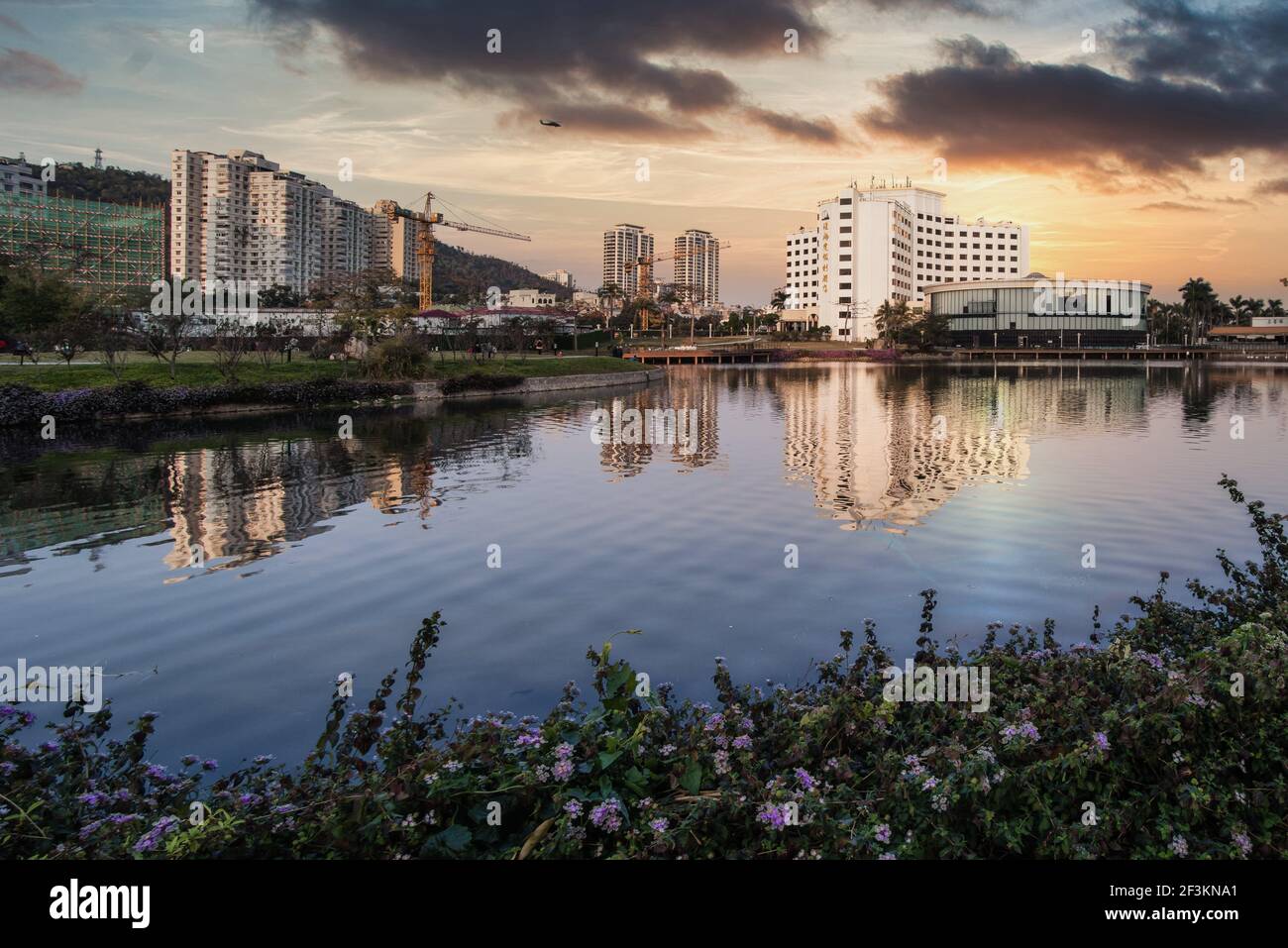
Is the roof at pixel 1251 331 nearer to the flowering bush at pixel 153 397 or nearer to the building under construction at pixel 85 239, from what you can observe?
the flowering bush at pixel 153 397

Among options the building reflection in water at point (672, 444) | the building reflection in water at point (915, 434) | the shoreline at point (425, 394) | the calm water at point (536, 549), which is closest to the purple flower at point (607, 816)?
the calm water at point (536, 549)

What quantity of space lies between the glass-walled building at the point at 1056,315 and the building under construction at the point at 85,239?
127 meters

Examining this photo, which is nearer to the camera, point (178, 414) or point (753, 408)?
point (178, 414)

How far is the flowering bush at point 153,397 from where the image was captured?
3591cm

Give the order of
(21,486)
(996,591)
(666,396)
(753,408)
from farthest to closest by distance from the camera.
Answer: (666,396) → (753,408) → (21,486) → (996,591)

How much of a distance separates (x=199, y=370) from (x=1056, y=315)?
14669 cm

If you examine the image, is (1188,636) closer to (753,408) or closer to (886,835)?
(886,835)

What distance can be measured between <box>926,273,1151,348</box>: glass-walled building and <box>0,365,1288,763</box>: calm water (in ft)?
437

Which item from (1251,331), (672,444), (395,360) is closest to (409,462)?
(672,444)

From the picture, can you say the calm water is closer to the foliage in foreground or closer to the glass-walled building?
the foliage in foreground

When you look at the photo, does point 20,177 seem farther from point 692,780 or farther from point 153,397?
point 692,780
